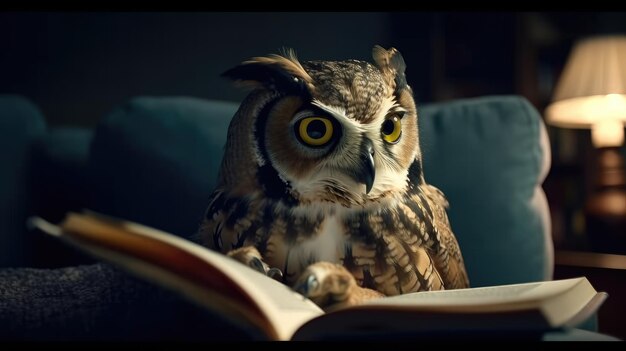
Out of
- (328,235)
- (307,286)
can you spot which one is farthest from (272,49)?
(307,286)

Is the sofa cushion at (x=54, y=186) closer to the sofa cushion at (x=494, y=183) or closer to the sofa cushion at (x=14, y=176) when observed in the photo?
the sofa cushion at (x=14, y=176)

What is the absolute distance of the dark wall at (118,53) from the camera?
5.22ft

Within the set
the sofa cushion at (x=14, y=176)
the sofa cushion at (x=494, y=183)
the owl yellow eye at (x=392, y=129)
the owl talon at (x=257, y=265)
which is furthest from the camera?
the sofa cushion at (x=14, y=176)

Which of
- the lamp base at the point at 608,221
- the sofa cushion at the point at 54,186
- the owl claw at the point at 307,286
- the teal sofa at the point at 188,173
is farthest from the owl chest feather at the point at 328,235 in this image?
the lamp base at the point at 608,221

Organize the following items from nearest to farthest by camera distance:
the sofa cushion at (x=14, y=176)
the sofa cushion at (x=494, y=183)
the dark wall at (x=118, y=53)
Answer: the sofa cushion at (x=494, y=183), the sofa cushion at (x=14, y=176), the dark wall at (x=118, y=53)

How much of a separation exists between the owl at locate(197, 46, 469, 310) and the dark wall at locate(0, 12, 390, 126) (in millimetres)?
949

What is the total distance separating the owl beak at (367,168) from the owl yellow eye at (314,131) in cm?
4

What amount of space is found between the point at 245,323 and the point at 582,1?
2.79ft

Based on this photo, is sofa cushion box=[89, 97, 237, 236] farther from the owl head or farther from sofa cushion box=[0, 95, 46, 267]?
the owl head

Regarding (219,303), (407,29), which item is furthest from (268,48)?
(219,303)

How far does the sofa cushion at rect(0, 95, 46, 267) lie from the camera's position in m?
1.04

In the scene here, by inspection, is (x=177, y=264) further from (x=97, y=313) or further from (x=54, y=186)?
(x=54, y=186)

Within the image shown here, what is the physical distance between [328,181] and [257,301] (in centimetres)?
26

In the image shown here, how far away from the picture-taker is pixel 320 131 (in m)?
0.64
